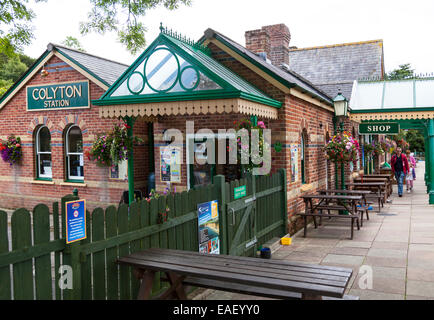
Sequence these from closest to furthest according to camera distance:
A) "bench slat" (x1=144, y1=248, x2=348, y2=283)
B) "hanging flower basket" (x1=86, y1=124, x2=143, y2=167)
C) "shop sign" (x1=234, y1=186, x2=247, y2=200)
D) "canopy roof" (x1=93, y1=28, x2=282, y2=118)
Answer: "bench slat" (x1=144, y1=248, x2=348, y2=283), "shop sign" (x1=234, y1=186, x2=247, y2=200), "canopy roof" (x1=93, y1=28, x2=282, y2=118), "hanging flower basket" (x1=86, y1=124, x2=143, y2=167)

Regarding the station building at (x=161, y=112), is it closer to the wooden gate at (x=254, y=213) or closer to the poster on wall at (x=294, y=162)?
the poster on wall at (x=294, y=162)

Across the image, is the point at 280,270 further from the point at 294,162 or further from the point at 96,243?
the point at 294,162

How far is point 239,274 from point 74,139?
10.2 metres

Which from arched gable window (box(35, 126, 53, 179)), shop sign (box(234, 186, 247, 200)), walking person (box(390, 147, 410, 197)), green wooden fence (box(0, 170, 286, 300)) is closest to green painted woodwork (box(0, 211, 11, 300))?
green wooden fence (box(0, 170, 286, 300))

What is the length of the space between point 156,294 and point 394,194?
15.0 m

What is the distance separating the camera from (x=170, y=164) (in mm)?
10164

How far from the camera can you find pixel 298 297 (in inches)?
153

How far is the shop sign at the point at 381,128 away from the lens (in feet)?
39.9

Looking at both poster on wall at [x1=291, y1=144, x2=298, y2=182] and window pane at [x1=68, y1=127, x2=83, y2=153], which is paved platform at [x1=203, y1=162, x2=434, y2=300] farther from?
window pane at [x1=68, y1=127, x2=83, y2=153]

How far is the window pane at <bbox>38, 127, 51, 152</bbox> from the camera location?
1324 cm

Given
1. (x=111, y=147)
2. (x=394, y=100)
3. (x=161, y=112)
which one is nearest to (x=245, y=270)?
(x=161, y=112)

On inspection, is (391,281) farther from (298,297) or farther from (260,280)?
(260,280)

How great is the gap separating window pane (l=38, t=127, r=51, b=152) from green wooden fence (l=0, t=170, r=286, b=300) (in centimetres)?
890

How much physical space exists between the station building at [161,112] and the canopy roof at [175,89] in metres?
0.02
